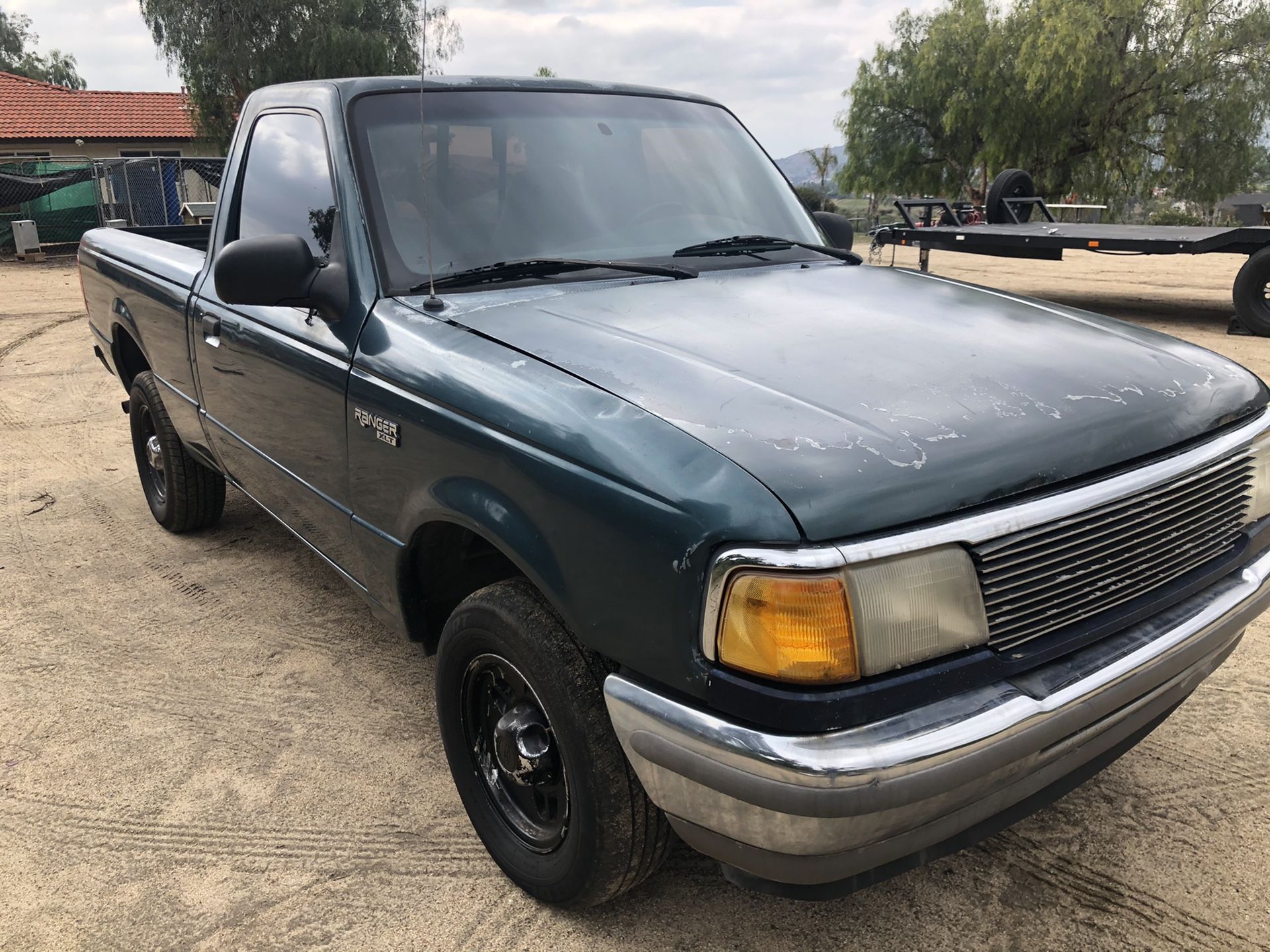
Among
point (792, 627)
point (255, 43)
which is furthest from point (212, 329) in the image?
point (255, 43)

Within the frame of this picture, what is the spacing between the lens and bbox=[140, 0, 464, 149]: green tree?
97.1ft

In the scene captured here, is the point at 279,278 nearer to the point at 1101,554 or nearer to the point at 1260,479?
the point at 1101,554

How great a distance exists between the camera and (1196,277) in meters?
17.4

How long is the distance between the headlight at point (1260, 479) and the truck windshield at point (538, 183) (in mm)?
1434

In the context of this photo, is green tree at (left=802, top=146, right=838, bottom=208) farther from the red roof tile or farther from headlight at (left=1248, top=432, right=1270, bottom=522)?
headlight at (left=1248, top=432, right=1270, bottom=522)

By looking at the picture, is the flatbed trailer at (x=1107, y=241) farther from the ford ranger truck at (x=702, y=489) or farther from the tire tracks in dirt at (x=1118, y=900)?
the tire tracks in dirt at (x=1118, y=900)

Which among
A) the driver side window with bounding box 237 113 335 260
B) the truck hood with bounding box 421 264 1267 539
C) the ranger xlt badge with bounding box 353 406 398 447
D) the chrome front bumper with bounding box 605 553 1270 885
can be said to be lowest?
the chrome front bumper with bounding box 605 553 1270 885

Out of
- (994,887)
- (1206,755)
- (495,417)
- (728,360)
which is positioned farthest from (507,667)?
(1206,755)

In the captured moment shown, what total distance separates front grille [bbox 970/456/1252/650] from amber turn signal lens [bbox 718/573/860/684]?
11.6 inches

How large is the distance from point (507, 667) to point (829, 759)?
92 cm

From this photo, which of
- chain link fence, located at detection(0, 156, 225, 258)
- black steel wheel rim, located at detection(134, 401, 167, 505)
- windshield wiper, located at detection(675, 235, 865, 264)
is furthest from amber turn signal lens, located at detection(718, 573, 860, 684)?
chain link fence, located at detection(0, 156, 225, 258)

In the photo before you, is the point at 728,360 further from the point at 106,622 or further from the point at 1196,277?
the point at 1196,277

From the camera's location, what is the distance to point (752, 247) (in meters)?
3.21

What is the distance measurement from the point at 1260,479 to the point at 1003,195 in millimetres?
12940
